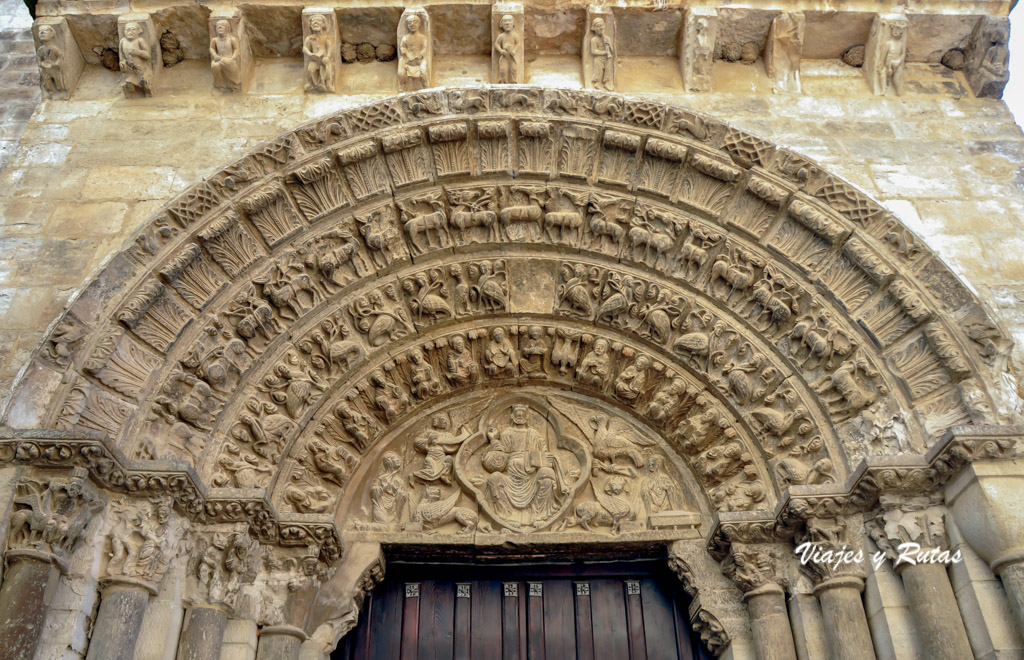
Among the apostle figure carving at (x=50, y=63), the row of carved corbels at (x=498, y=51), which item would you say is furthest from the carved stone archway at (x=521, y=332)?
the apostle figure carving at (x=50, y=63)

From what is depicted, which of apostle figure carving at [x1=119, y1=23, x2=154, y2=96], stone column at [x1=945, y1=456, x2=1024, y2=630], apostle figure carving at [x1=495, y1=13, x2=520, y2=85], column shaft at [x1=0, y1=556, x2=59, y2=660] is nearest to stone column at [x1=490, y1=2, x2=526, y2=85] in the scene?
apostle figure carving at [x1=495, y1=13, x2=520, y2=85]

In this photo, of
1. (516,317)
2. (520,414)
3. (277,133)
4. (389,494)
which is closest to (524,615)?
(389,494)

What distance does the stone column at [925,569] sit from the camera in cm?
366

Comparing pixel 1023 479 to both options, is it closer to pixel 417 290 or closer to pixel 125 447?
pixel 417 290

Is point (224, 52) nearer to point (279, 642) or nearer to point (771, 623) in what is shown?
point (279, 642)

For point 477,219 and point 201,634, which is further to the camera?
point 477,219

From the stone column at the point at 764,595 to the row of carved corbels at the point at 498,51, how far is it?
3.06 m

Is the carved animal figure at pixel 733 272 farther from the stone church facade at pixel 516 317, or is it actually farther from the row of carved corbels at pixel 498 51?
the row of carved corbels at pixel 498 51

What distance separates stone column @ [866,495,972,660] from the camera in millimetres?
3660

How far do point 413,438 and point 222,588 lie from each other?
1601 mm

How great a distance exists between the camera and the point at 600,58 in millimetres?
5426

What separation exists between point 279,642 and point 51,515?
4.32 feet

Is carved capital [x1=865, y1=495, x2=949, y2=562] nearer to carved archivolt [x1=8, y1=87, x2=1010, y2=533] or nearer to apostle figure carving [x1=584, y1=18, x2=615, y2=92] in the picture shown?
carved archivolt [x1=8, y1=87, x2=1010, y2=533]

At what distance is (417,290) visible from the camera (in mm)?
5188
